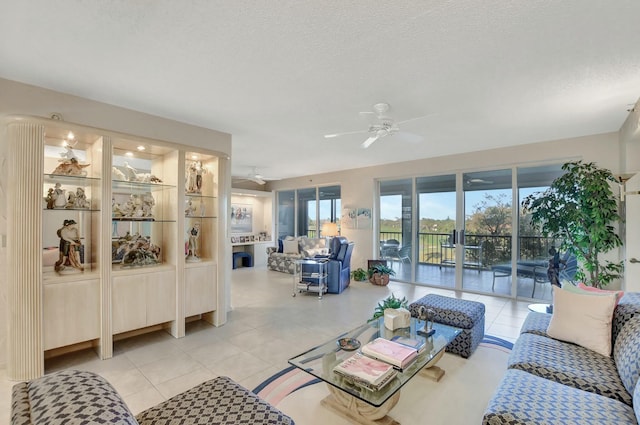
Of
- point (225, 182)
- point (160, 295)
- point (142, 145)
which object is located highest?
point (142, 145)

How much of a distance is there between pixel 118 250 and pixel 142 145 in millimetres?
1141

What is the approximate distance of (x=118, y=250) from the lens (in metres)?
3.21

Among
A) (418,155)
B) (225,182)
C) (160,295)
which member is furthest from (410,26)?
(418,155)

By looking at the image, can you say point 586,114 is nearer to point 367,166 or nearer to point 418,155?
point 418,155

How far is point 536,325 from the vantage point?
2.59 metres

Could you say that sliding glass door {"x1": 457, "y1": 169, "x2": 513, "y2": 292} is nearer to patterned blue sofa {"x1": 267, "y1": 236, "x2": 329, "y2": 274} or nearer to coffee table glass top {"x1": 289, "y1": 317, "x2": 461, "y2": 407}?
patterned blue sofa {"x1": 267, "y1": 236, "x2": 329, "y2": 274}

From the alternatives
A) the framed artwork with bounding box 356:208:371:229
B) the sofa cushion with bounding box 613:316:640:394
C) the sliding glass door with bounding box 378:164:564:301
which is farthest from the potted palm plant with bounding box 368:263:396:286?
the sofa cushion with bounding box 613:316:640:394

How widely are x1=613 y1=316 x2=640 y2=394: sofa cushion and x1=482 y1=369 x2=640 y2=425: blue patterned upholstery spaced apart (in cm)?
22

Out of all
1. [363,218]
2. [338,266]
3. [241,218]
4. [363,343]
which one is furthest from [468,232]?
[241,218]

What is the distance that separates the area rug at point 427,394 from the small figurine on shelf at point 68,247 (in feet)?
7.10

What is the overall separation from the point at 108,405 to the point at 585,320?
2.93 metres

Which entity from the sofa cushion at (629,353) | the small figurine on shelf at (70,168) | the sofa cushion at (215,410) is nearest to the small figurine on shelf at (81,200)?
the small figurine on shelf at (70,168)

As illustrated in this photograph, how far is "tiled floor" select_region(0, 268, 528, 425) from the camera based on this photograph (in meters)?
2.49

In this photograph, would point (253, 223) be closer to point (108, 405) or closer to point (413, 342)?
point (413, 342)
